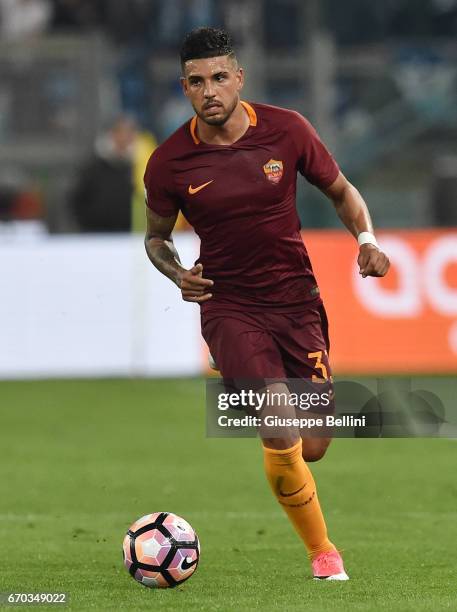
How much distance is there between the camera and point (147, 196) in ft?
22.0

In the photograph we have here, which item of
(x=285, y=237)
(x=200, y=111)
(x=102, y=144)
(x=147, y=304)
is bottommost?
(x=147, y=304)

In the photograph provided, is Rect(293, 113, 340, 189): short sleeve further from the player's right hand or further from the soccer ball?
the soccer ball

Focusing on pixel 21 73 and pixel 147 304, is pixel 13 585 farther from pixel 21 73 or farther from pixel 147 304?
pixel 21 73

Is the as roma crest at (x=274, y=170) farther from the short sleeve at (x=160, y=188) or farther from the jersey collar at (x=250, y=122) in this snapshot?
the short sleeve at (x=160, y=188)

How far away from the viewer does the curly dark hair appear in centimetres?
638

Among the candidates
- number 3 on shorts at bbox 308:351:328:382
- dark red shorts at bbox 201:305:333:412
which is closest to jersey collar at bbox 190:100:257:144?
dark red shorts at bbox 201:305:333:412

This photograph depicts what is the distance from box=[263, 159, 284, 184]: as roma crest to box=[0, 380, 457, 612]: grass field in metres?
1.71

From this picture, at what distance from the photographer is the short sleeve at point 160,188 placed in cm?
661

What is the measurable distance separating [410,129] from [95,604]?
47.4 ft

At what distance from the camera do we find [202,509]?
856cm

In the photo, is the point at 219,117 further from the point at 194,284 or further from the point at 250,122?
the point at 194,284

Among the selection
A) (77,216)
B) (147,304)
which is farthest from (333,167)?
(77,216)
